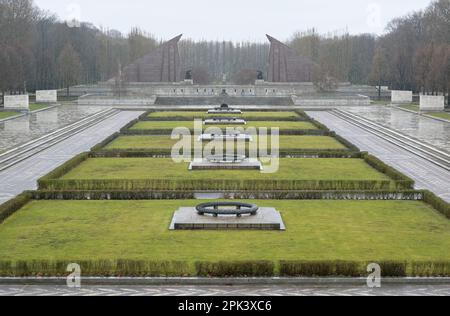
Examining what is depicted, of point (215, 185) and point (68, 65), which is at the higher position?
point (68, 65)

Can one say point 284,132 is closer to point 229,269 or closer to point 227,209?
point 227,209

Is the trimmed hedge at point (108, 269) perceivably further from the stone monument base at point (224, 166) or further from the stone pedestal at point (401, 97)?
the stone pedestal at point (401, 97)

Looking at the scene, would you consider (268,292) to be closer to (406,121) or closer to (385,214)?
(385,214)

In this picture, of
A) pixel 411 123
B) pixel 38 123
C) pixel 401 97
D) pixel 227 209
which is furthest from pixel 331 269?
pixel 401 97

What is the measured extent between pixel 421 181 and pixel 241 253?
10412mm

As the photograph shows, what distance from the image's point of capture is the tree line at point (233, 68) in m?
53.9

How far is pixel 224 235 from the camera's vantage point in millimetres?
14523

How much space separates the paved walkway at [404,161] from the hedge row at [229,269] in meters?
7.48

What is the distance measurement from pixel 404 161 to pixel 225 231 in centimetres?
1304

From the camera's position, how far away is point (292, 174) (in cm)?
2177

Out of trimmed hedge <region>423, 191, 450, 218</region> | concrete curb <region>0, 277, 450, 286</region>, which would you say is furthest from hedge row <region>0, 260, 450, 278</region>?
trimmed hedge <region>423, 191, 450, 218</region>

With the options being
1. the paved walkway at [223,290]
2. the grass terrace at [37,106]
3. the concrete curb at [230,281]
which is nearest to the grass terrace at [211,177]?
the concrete curb at [230,281]

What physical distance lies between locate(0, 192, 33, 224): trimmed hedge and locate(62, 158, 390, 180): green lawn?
313 cm

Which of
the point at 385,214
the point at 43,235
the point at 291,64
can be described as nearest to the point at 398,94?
the point at 291,64
